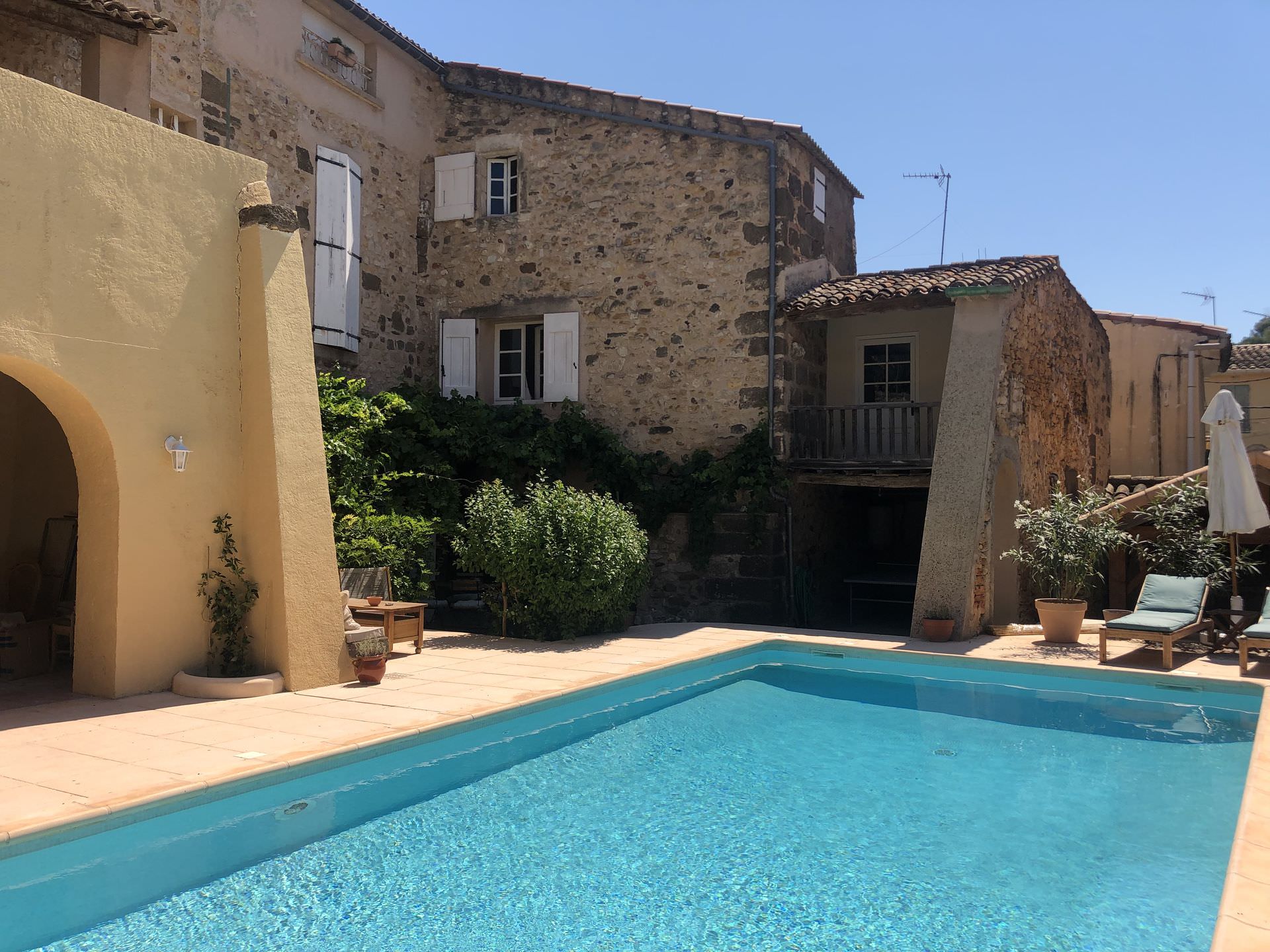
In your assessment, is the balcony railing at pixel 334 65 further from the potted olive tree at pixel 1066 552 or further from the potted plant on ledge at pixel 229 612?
the potted olive tree at pixel 1066 552

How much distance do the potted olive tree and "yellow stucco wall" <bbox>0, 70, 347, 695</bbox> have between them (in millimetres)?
7109

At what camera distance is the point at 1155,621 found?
8812 mm

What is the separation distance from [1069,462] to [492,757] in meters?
11.4

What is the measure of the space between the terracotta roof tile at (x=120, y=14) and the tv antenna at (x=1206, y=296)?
85.6 feet

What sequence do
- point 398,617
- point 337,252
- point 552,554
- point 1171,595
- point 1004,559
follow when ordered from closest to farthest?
1. point 398,617
2. point 1171,595
3. point 552,554
4. point 1004,559
5. point 337,252

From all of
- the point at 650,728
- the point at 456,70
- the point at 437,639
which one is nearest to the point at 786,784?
the point at 650,728

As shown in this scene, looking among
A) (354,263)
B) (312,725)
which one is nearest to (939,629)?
(312,725)

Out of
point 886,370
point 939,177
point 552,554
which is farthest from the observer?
point 939,177

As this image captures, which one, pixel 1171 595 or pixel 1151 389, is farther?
pixel 1151 389

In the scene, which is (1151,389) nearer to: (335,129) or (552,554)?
(552,554)

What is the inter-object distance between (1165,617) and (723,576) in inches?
215

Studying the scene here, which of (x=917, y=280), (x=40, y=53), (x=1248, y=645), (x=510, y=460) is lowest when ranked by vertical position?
(x=1248, y=645)

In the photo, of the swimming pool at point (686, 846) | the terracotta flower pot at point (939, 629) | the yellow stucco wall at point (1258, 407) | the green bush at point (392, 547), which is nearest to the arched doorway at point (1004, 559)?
the terracotta flower pot at point (939, 629)

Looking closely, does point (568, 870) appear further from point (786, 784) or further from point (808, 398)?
point (808, 398)
